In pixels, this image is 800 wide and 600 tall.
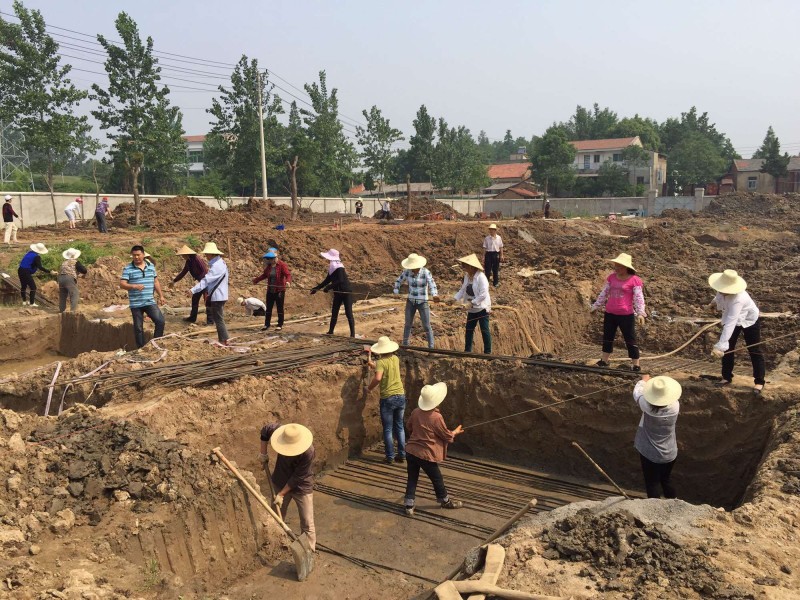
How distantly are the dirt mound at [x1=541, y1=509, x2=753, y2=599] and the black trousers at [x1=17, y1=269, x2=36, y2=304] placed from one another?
12.1 meters

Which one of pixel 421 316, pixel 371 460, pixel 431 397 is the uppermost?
pixel 421 316

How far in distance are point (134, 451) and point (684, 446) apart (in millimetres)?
6199

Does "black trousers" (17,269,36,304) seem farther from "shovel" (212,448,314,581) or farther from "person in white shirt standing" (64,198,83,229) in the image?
"shovel" (212,448,314,581)

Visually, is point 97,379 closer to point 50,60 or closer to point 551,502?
point 551,502

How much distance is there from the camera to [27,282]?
492 inches

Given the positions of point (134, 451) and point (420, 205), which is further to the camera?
point (420, 205)

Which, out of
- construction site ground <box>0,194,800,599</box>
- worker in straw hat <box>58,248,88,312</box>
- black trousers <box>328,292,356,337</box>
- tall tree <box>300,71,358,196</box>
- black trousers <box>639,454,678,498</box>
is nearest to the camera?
construction site ground <box>0,194,800,599</box>

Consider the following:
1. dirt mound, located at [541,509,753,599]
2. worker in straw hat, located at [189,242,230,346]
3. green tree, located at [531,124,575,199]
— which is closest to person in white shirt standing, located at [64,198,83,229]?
worker in straw hat, located at [189,242,230,346]

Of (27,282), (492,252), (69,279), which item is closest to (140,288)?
(69,279)

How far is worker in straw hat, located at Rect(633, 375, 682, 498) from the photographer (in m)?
5.45

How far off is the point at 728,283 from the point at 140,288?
7516 mm

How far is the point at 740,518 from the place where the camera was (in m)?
4.37

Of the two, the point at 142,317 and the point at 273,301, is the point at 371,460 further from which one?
the point at 142,317

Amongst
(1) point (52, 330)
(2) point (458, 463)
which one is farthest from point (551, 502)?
(1) point (52, 330)
